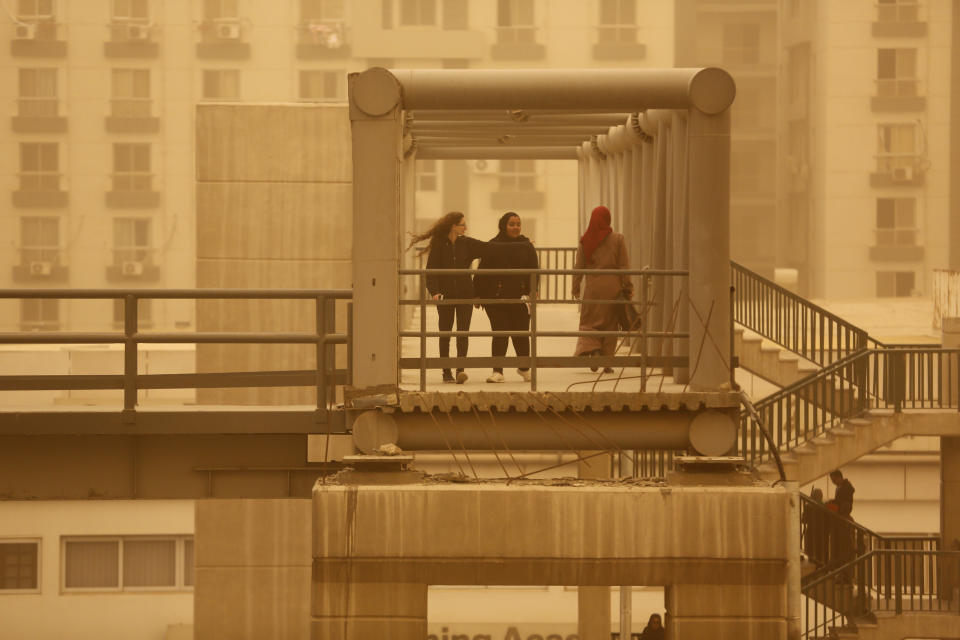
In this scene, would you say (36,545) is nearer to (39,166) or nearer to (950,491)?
(39,166)

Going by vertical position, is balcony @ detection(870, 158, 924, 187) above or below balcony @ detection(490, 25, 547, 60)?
below

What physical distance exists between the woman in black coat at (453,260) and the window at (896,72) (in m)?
50.5

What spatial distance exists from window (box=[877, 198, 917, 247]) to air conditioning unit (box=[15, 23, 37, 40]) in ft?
109

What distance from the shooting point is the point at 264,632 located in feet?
81.3

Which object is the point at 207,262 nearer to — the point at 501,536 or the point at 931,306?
the point at 501,536

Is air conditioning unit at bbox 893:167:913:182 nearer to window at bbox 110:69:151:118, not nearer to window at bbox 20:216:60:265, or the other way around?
window at bbox 110:69:151:118

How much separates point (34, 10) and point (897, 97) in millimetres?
33079

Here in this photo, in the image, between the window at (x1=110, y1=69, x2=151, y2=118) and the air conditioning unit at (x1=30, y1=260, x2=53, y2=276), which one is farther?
the air conditioning unit at (x1=30, y1=260, x2=53, y2=276)

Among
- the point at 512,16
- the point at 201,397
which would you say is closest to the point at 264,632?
the point at 201,397

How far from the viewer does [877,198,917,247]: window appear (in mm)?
66875

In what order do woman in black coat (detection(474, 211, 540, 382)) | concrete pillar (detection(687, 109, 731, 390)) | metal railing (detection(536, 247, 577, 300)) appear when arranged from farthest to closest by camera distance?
metal railing (detection(536, 247, 577, 300))
woman in black coat (detection(474, 211, 540, 382))
concrete pillar (detection(687, 109, 731, 390))

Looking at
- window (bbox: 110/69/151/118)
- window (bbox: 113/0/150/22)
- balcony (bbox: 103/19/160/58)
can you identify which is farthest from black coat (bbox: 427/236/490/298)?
window (bbox: 113/0/150/22)

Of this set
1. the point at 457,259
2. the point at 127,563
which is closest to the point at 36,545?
the point at 127,563

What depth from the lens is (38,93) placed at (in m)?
62.5
